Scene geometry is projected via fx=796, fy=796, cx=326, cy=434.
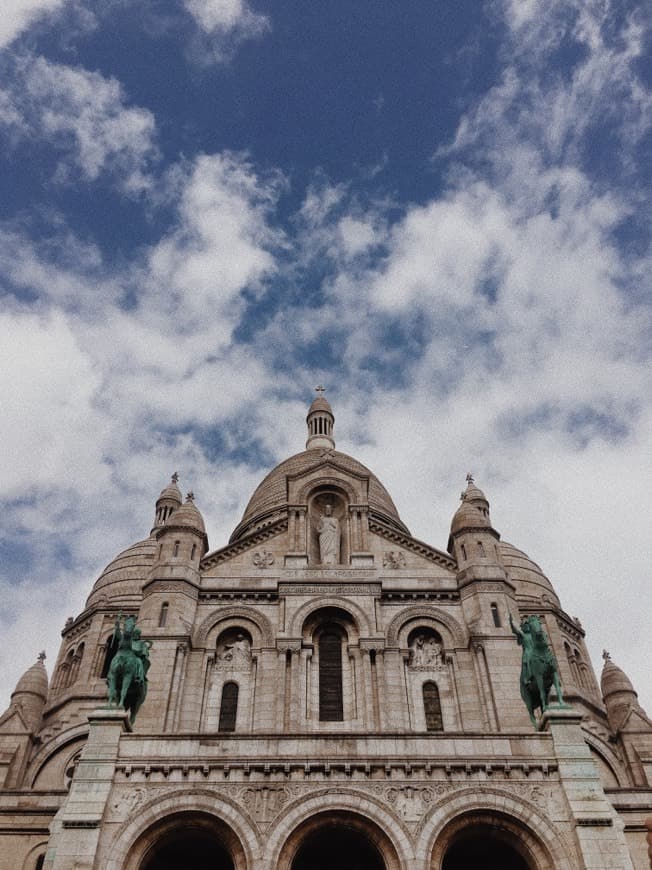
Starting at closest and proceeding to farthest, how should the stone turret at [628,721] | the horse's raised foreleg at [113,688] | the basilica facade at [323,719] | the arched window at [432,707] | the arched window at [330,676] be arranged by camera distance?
the basilica facade at [323,719], the horse's raised foreleg at [113,688], the arched window at [432,707], the arched window at [330,676], the stone turret at [628,721]

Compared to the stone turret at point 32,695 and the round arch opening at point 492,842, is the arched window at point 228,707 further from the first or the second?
the stone turret at point 32,695

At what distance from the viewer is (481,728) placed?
23.3 metres

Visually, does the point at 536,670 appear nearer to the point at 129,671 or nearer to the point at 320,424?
the point at 129,671

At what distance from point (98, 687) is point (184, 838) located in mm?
15258

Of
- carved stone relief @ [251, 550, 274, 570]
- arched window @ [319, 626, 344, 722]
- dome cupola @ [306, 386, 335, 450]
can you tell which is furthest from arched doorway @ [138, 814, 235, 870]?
dome cupola @ [306, 386, 335, 450]

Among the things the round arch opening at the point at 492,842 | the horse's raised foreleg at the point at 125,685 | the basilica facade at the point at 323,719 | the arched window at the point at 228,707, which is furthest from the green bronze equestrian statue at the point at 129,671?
the round arch opening at the point at 492,842

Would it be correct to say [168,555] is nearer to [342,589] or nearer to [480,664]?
[342,589]

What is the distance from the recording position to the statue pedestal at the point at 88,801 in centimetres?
1703

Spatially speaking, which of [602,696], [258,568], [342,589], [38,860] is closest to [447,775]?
[342,589]

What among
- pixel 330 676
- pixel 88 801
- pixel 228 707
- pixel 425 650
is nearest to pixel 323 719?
pixel 330 676

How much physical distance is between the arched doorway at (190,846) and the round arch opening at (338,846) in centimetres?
149

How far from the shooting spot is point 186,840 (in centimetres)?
1856

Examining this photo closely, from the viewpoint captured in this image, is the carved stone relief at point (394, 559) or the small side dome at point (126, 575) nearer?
the carved stone relief at point (394, 559)

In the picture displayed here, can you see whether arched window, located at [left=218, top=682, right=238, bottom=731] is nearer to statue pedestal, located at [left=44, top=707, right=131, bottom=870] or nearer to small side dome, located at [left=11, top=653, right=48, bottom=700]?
statue pedestal, located at [left=44, top=707, right=131, bottom=870]
